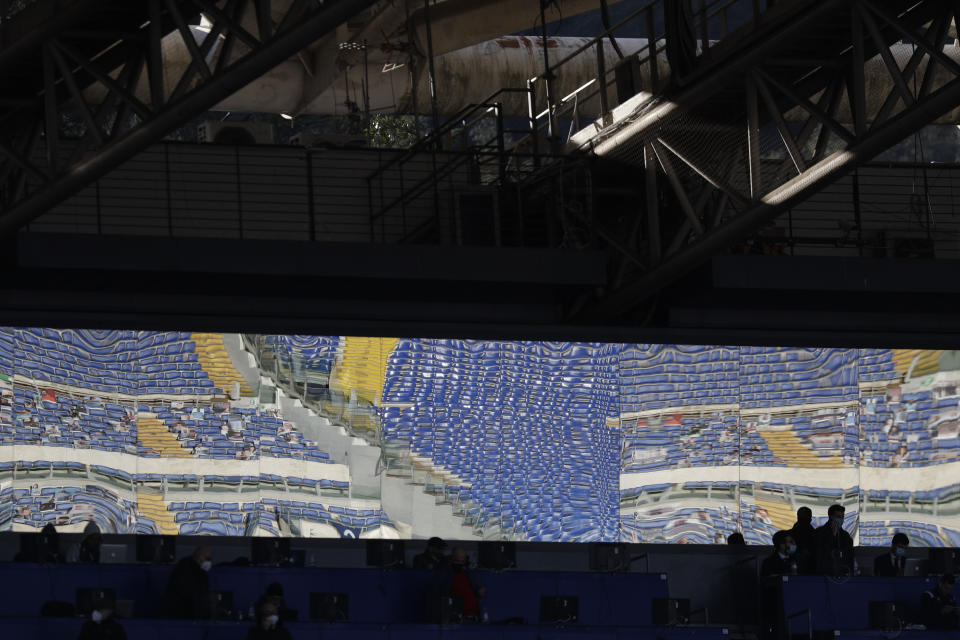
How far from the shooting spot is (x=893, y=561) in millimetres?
20047

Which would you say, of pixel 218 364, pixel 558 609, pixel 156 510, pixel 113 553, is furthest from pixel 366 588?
pixel 218 364

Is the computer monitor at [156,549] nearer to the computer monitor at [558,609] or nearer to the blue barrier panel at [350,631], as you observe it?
the blue barrier panel at [350,631]

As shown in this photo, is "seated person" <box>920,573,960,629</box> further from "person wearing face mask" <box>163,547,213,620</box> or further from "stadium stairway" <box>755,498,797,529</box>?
"person wearing face mask" <box>163,547,213,620</box>

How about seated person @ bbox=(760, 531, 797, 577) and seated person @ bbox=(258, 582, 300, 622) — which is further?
seated person @ bbox=(760, 531, 797, 577)

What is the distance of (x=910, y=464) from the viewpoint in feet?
76.6

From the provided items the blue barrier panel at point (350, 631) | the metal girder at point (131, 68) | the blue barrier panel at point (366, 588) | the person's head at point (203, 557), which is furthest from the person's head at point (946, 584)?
the metal girder at point (131, 68)

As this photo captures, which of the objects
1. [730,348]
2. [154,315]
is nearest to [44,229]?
[154,315]

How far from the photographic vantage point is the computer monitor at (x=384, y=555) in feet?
58.8

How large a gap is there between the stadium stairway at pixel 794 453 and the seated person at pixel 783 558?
12.8 ft

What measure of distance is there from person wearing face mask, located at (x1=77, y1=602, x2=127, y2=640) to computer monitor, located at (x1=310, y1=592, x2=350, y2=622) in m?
2.21

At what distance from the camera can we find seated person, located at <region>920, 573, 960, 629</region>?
17875 millimetres

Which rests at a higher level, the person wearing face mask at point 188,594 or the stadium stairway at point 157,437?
the stadium stairway at point 157,437

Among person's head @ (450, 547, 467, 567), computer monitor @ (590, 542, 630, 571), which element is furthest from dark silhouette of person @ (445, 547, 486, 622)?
computer monitor @ (590, 542, 630, 571)

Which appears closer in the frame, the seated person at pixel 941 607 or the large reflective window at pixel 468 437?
the seated person at pixel 941 607
